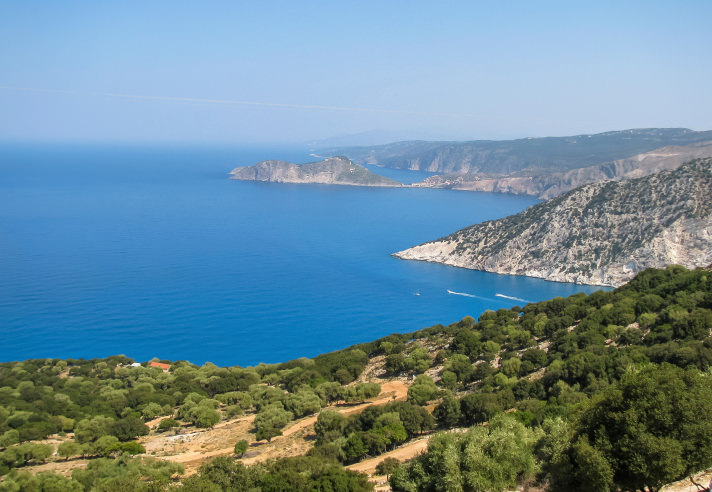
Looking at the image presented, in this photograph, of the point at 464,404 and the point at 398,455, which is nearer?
the point at 398,455

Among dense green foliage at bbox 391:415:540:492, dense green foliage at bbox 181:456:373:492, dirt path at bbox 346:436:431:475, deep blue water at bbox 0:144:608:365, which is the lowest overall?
deep blue water at bbox 0:144:608:365

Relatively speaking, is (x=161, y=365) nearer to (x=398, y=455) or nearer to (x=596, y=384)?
(x=398, y=455)

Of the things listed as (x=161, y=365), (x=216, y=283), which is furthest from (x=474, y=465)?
(x=216, y=283)

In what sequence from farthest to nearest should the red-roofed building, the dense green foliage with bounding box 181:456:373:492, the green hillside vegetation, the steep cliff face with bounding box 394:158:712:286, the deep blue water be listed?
the steep cliff face with bounding box 394:158:712:286 → the deep blue water → the red-roofed building → the dense green foliage with bounding box 181:456:373:492 → the green hillside vegetation

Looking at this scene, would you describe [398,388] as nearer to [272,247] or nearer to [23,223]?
[272,247]

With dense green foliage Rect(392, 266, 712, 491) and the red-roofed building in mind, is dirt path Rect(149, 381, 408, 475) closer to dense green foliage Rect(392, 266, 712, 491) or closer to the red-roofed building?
dense green foliage Rect(392, 266, 712, 491)

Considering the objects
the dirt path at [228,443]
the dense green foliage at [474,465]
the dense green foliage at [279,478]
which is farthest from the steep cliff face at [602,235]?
the dense green foliage at [279,478]

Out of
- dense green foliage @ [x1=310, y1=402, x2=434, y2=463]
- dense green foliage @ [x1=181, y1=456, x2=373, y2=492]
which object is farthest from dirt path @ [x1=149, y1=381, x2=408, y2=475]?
dense green foliage @ [x1=181, y1=456, x2=373, y2=492]
